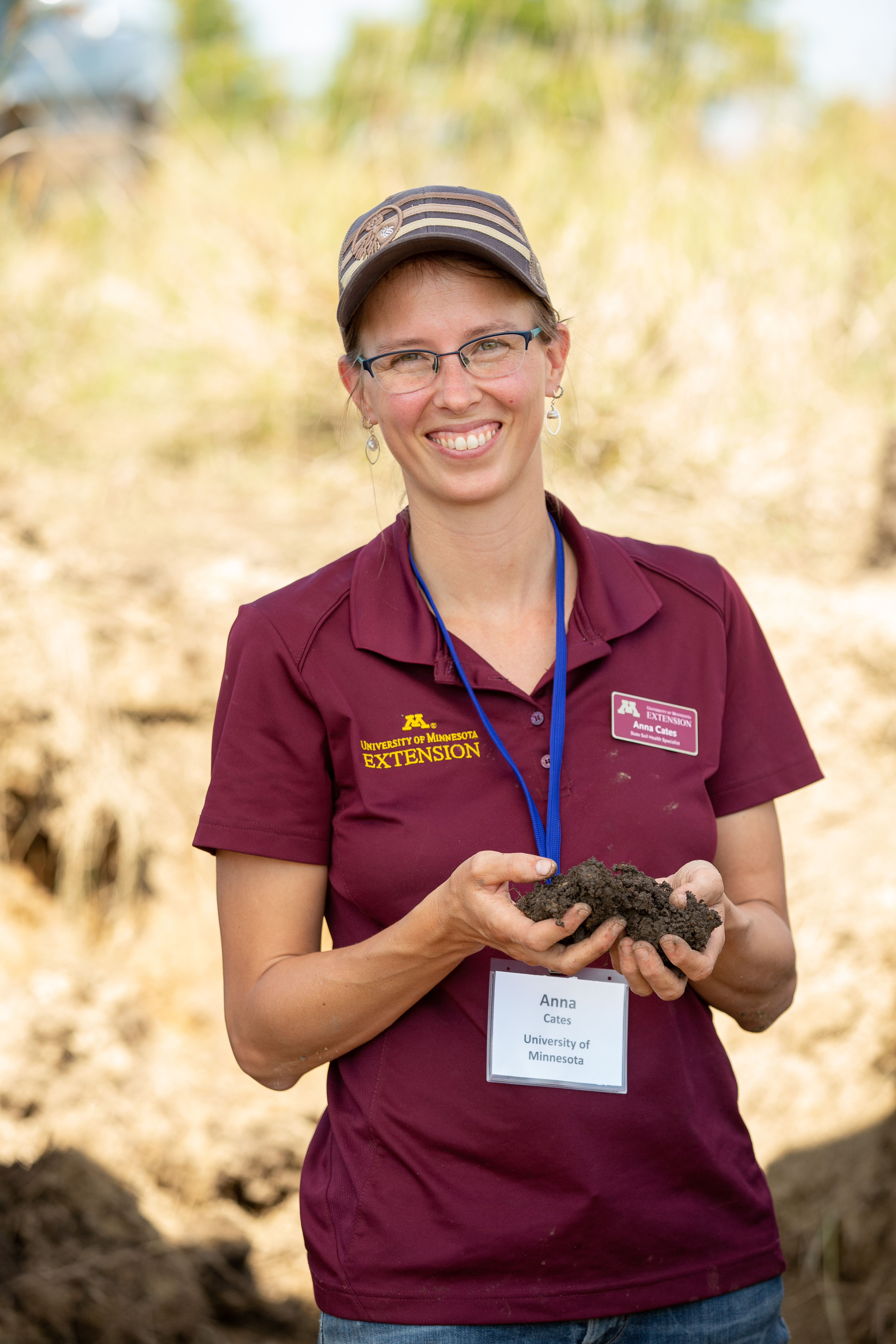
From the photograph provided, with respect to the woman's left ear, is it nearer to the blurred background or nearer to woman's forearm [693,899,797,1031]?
the blurred background

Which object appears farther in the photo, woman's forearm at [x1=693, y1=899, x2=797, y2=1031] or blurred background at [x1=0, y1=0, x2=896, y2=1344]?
blurred background at [x1=0, y1=0, x2=896, y2=1344]

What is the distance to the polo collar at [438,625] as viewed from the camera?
1.68 metres

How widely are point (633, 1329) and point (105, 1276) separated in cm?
214

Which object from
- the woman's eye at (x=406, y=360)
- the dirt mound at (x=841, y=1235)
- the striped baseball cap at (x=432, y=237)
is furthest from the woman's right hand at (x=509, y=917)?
the dirt mound at (x=841, y=1235)

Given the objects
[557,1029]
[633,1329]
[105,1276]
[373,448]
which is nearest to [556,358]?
[373,448]

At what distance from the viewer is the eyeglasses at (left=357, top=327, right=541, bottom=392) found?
5.52ft

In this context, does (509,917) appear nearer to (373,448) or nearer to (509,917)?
(509,917)

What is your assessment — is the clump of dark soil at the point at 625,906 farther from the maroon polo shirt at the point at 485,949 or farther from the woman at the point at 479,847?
the maroon polo shirt at the point at 485,949

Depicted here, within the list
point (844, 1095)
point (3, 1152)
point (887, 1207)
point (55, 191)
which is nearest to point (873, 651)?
point (844, 1095)

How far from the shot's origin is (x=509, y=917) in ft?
4.62

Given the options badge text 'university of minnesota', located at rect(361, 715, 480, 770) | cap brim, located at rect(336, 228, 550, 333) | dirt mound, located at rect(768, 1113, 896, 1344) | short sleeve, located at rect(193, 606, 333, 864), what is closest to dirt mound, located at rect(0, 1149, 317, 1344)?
dirt mound, located at rect(768, 1113, 896, 1344)

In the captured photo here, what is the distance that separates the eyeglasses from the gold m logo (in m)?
0.48

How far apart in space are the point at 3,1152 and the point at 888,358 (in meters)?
5.05

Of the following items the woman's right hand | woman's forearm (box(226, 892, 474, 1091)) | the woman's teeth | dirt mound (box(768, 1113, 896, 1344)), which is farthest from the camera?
dirt mound (box(768, 1113, 896, 1344))
